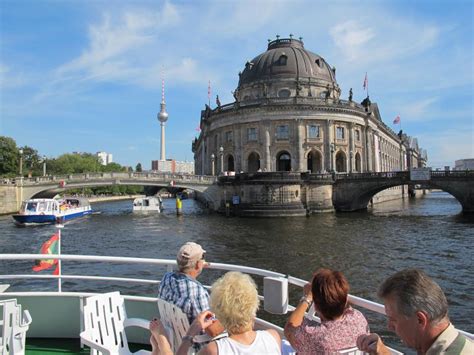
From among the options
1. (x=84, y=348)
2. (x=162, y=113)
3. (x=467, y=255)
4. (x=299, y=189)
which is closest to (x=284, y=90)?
(x=299, y=189)

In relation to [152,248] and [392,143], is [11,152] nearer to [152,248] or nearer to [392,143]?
[152,248]

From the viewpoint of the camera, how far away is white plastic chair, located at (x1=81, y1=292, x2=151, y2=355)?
12.9 ft

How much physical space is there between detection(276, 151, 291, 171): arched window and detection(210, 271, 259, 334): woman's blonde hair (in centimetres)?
5283

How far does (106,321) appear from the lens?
13.8 feet

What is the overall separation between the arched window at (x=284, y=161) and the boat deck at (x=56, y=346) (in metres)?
50.6

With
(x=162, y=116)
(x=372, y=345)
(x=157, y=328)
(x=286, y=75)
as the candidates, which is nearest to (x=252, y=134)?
(x=286, y=75)

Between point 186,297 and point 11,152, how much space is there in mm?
73665

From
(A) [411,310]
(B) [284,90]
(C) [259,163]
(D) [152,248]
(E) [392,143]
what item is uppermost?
(B) [284,90]

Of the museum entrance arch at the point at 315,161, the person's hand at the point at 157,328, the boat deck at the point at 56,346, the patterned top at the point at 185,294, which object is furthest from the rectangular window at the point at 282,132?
the person's hand at the point at 157,328

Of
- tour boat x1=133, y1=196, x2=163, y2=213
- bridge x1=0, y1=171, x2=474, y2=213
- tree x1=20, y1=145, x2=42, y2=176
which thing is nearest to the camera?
bridge x1=0, y1=171, x2=474, y2=213

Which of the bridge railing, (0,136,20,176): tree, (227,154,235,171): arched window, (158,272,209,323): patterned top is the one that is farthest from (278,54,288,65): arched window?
(158,272,209,323): patterned top

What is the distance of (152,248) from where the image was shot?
2186 cm

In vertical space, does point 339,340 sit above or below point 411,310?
below

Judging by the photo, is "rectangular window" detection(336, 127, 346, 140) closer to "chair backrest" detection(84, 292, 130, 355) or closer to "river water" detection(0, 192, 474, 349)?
"river water" detection(0, 192, 474, 349)
